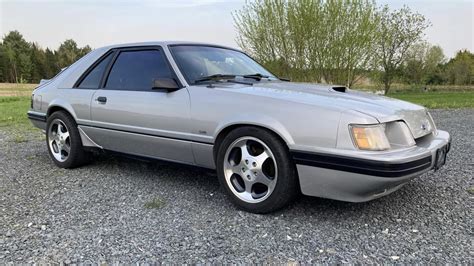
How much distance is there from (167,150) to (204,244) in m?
1.23

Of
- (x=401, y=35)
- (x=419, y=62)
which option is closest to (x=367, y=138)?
(x=401, y=35)

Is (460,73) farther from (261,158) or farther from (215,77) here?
(261,158)

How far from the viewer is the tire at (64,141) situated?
4414mm

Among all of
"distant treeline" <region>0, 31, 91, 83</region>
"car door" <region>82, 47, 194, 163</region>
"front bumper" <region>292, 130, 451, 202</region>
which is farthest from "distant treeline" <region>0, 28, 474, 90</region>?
"front bumper" <region>292, 130, 451, 202</region>

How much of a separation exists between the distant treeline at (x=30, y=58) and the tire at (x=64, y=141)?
1717 inches

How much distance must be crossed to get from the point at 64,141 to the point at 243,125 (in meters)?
2.60

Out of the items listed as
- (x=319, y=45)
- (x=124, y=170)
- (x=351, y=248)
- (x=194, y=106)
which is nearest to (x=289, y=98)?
(x=194, y=106)

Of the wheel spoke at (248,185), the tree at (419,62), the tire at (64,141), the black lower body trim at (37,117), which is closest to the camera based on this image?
the wheel spoke at (248,185)

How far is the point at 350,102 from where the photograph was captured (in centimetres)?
284

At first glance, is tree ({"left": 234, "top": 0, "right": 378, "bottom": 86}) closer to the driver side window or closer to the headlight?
the driver side window

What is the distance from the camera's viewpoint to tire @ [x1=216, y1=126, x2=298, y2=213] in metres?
2.84

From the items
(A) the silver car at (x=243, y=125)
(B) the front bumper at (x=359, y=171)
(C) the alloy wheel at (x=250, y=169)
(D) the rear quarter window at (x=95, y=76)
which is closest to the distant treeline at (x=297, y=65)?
(A) the silver car at (x=243, y=125)

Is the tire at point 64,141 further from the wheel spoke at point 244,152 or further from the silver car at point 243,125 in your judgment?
the wheel spoke at point 244,152

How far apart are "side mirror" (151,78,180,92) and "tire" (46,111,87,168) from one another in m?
1.54
